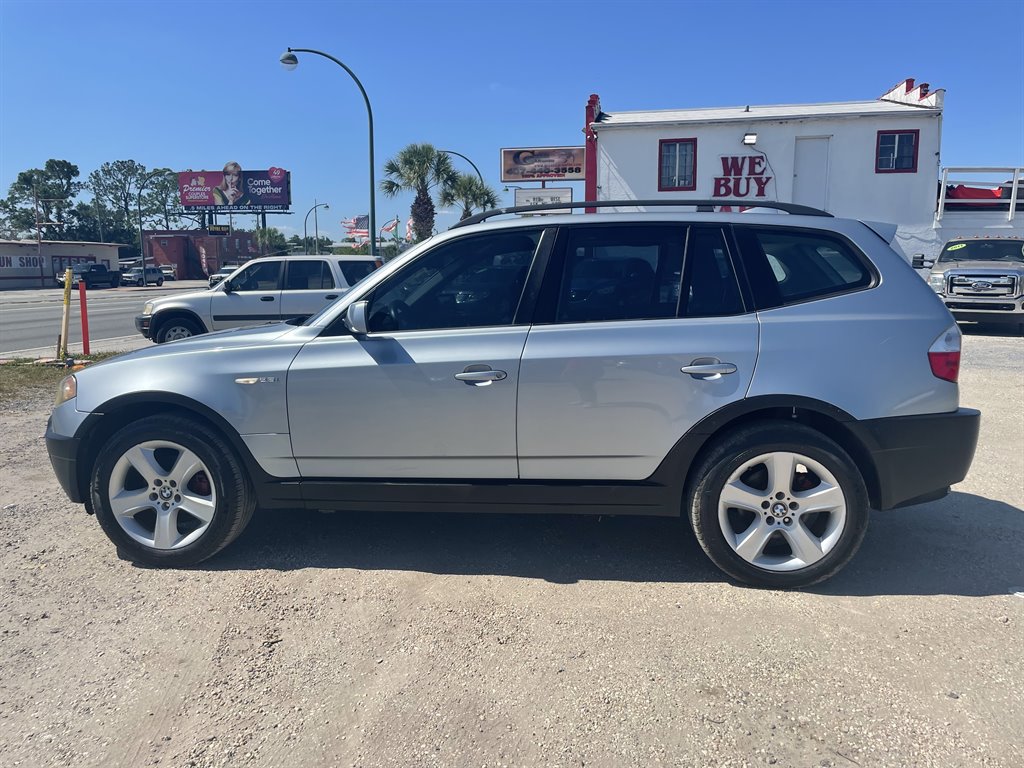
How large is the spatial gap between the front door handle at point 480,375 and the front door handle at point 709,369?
868 millimetres

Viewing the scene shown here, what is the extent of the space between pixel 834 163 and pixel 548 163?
18948 mm

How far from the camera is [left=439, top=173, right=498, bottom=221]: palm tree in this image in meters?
34.6

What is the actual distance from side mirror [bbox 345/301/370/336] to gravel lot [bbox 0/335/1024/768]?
1262 mm

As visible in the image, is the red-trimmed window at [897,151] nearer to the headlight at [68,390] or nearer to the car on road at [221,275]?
the car on road at [221,275]

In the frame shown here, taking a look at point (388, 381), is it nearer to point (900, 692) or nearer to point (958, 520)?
point (900, 692)

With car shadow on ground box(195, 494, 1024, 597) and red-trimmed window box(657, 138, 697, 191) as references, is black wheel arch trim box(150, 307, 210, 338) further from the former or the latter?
red-trimmed window box(657, 138, 697, 191)

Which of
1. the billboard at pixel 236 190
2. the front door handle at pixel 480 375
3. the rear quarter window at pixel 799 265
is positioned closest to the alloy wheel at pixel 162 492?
the front door handle at pixel 480 375

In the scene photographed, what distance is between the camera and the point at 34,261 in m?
52.8

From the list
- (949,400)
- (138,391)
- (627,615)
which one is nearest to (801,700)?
(627,615)

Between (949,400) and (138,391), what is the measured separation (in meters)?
3.98

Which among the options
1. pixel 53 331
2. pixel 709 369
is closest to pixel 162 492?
pixel 709 369

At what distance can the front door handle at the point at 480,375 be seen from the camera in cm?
339

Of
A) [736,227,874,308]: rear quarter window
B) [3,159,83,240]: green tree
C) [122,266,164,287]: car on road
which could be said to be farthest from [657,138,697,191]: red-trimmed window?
[3,159,83,240]: green tree

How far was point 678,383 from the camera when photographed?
10.9ft
